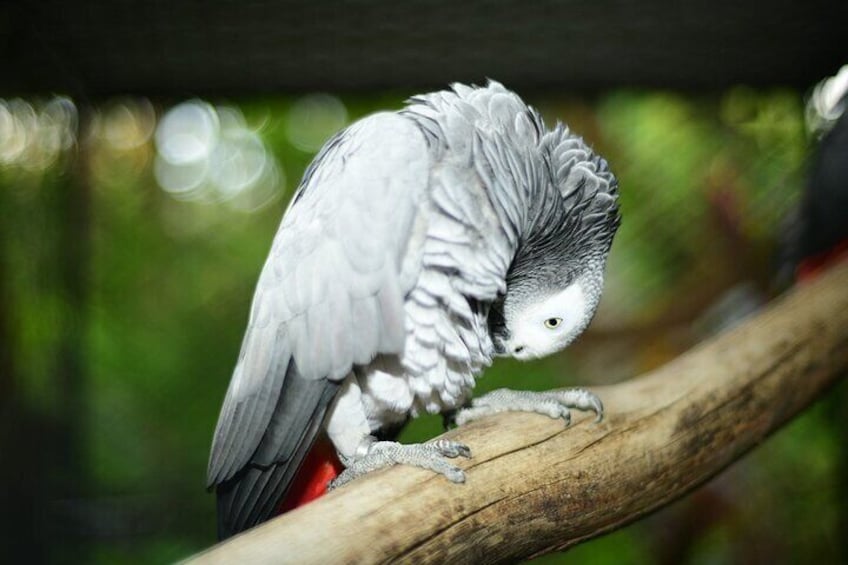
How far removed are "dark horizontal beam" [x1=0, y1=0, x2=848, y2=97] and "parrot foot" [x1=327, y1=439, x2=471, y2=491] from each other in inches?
33.1

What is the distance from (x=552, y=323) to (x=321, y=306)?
13.4 inches

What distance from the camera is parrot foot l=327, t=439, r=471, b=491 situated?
0.85 meters

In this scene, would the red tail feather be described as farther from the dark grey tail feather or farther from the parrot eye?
the parrot eye

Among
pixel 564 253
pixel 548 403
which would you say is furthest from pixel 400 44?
pixel 548 403

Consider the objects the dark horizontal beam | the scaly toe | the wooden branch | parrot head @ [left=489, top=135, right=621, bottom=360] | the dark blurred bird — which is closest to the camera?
the wooden branch

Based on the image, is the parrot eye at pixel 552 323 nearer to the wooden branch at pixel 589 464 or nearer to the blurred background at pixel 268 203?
the wooden branch at pixel 589 464

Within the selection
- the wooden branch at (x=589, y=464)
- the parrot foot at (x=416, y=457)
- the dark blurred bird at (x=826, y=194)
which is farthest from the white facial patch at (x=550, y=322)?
the dark blurred bird at (x=826, y=194)

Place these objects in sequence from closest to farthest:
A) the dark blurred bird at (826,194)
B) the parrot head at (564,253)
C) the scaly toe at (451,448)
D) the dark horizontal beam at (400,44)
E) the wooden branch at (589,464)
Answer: the wooden branch at (589,464) < the scaly toe at (451,448) < the parrot head at (564,253) < the dark horizontal beam at (400,44) < the dark blurred bird at (826,194)

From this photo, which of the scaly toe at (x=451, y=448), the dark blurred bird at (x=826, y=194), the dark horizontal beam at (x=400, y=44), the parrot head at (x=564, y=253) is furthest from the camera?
the dark blurred bird at (x=826, y=194)

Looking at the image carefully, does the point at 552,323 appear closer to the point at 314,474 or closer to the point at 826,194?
the point at 314,474

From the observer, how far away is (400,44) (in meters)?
1.48

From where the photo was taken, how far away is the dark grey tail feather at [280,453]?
921mm

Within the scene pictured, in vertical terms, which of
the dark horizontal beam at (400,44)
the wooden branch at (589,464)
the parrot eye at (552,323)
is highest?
the dark horizontal beam at (400,44)

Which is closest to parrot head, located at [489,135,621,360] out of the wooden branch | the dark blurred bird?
the wooden branch
